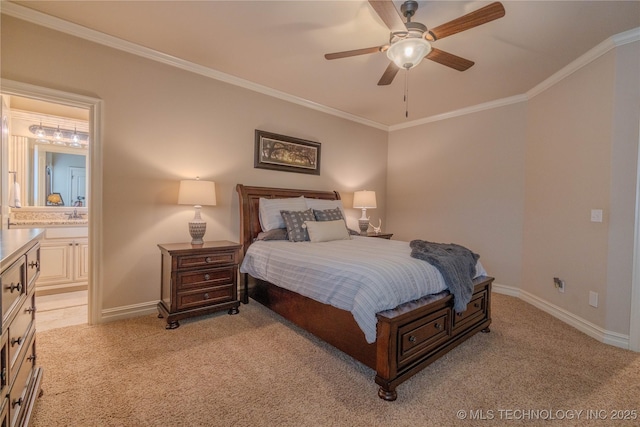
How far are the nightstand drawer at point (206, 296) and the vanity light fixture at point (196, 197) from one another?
52 cm

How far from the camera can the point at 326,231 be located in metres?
3.23

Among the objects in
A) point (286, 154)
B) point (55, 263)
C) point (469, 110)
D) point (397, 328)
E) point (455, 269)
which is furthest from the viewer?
point (469, 110)

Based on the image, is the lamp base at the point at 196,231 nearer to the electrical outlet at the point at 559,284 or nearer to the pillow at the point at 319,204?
the pillow at the point at 319,204

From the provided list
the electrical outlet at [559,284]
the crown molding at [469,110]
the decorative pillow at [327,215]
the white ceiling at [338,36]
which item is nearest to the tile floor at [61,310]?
the decorative pillow at [327,215]

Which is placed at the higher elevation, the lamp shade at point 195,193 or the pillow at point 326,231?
the lamp shade at point 195,193

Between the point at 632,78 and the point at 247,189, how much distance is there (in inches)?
152

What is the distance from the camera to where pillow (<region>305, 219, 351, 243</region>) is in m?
3.15

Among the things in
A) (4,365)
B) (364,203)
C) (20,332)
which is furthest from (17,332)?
(364,203)

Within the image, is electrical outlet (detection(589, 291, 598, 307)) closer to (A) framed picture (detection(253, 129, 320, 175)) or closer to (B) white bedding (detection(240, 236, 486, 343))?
(B) white bedding (detection(240, 236, 486, 343))

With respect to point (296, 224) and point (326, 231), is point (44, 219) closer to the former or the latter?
point (296, 224)

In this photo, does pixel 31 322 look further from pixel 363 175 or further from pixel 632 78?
pixel 632 78

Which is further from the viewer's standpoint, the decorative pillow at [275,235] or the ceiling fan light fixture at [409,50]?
the decorative pillow at [275,235]

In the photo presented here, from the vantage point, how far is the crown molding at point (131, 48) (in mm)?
2295

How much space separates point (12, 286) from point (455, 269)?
2.53 m
